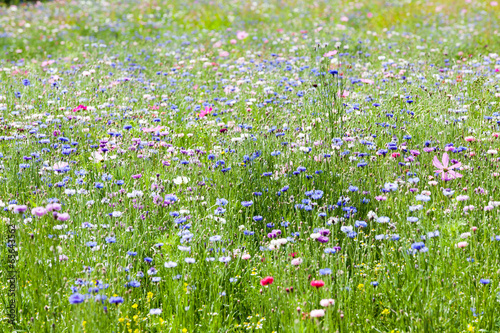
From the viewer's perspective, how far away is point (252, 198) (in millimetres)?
3475

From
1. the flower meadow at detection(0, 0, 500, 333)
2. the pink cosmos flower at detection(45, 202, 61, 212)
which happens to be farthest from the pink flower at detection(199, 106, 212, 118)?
the pink cosmos flower at detection(45, 202, 61, 212)

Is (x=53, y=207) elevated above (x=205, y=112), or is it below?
above

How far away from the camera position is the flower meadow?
2416 millimetres

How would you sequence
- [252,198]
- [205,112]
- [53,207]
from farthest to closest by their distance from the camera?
[205,112], [252,198], [53,207]

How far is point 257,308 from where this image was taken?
252 cm

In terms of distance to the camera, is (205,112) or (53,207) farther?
(205,112)

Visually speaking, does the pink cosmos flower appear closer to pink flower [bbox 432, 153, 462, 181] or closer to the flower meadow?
the flower meadow

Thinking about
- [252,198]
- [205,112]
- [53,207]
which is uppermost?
[53,207]

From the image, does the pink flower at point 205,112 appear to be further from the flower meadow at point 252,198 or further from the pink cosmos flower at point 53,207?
the pink cosmos flower at point 53,207

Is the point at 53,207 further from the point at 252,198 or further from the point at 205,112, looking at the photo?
the point at 205,112

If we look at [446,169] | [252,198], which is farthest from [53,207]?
[446,169]

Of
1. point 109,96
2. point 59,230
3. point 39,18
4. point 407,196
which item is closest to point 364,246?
point 407,196

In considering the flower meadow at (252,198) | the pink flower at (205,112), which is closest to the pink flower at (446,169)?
the flower meadow at (252,198)

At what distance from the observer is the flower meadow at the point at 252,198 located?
2.42 m
